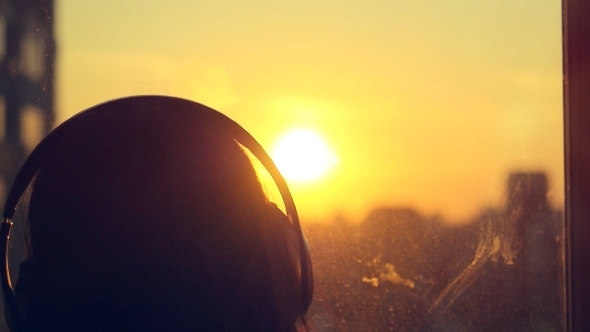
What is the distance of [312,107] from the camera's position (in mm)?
2029

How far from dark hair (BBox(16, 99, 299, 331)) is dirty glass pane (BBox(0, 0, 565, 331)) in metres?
0.39

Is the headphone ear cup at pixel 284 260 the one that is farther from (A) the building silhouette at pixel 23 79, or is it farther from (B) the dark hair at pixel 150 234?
(A) the building silhouette at pixel 23 79

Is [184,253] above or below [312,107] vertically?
below

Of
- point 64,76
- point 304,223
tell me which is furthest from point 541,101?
point 64,76

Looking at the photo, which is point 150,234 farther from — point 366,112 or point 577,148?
point 577,148

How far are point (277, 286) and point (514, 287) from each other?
2.46 feet

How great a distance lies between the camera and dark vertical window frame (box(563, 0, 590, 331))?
2.13 m

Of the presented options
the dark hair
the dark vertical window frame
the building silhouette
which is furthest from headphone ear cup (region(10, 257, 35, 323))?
the dark vertical window frame

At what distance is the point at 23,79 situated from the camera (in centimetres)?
207

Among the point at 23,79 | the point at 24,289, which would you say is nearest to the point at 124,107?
the point at 24,289

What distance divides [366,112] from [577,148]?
583mm

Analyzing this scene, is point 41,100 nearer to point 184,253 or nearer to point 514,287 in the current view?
point 184,253

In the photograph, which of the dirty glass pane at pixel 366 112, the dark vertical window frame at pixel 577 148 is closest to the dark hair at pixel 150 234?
the dirty glass pane at pixel 366 112

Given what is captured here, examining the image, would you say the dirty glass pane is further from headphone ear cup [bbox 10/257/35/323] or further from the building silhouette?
headphone ear cup [bbox 10/257/35/323]
